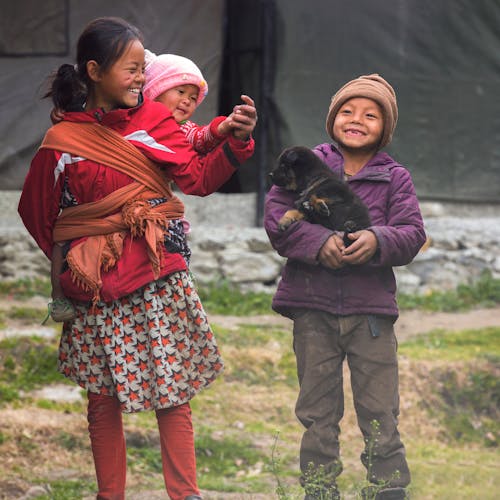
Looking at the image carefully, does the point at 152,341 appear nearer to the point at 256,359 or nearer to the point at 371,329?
the point at 371,329

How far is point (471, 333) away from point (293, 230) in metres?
4.05

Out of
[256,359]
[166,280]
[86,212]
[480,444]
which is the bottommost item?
[480,444]

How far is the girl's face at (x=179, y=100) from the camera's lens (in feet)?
11.3

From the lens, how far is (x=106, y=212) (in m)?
3.24

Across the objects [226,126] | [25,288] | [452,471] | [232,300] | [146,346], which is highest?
[226,126]

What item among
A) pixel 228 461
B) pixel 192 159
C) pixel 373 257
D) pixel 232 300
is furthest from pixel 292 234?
pixel 232 300

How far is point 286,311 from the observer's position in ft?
11.3

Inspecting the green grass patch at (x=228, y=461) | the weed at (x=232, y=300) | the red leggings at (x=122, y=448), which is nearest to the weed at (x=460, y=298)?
the weed at (x=232, y=300)

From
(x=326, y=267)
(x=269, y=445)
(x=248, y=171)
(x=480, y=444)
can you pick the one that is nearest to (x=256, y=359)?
(x=269, y=445)

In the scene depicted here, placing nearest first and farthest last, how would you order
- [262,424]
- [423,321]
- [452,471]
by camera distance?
1. [452,471]
2. [262,424]
3. [423,321]

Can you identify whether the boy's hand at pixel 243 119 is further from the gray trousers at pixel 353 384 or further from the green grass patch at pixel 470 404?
the green grass patch at pixel 470 404

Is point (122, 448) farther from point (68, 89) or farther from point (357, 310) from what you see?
point (68, 89)

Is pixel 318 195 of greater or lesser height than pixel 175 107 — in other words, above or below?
below

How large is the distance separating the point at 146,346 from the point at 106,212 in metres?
0.49
